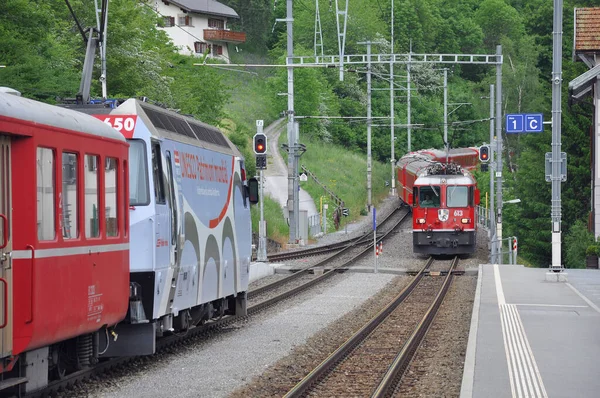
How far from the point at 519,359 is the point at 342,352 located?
277 centimetres

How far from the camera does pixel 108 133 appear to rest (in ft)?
38.4

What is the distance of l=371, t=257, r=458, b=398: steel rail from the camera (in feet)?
41.6

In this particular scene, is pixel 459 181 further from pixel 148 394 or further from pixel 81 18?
pixel 148 394

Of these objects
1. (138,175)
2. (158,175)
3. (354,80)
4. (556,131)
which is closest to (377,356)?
(158,175)

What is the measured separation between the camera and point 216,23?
99.9 m

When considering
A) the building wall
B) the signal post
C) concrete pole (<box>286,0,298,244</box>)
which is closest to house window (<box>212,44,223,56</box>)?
the building wall

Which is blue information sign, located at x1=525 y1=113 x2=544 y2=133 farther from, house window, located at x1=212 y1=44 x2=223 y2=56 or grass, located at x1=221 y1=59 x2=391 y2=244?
house window, located at x1=212 y1=44 x2=223 y2=56

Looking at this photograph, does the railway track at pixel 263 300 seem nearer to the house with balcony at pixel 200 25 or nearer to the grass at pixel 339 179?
the grass at pixel 339 179

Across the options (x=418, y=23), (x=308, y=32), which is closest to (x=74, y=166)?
(x=308, y=32)

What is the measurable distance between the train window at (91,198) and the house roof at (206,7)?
82.7 metres

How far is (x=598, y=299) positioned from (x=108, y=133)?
45.3 ft

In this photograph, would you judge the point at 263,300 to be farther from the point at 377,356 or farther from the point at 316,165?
the point at 316,165

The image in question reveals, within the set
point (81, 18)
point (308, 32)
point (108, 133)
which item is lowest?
point (108, 133)

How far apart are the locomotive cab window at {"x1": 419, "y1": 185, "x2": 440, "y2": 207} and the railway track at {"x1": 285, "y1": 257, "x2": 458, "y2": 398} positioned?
14.7m
